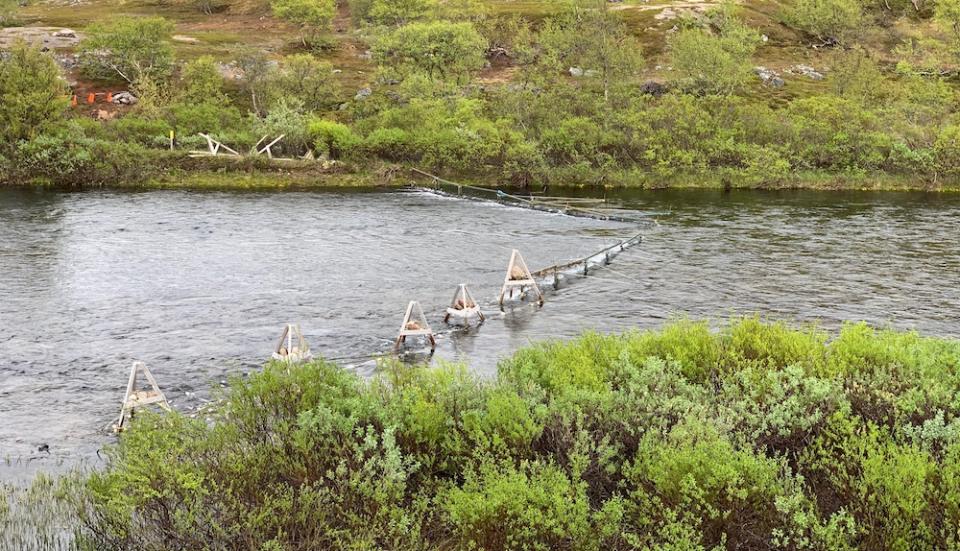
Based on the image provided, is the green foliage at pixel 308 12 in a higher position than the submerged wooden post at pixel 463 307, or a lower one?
higher

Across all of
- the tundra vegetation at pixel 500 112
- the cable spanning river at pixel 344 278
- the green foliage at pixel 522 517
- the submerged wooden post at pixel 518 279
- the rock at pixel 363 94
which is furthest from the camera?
the rock at pixel 363 94

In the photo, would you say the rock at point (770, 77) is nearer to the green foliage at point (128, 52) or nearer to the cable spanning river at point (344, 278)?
the cable spanning river at point (344, 278)

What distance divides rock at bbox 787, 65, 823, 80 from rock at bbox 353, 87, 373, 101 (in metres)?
68.1

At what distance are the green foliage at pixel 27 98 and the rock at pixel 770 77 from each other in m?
94.0

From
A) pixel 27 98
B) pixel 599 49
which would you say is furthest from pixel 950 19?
pixel 27 98

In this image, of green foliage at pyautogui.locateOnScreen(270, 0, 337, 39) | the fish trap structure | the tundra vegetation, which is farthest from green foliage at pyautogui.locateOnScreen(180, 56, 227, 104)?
the fish trap structure

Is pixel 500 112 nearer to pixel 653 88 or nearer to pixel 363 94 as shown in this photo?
pixel 363 94

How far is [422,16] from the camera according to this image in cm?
13175

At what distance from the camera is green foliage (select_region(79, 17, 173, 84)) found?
106 meters

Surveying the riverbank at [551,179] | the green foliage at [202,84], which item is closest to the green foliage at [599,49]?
the riverbank at [551,179]

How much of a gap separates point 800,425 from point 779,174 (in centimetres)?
7159

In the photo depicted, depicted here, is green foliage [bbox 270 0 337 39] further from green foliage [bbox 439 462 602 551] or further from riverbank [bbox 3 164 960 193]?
green foliage [bbox 439 462 602 551]

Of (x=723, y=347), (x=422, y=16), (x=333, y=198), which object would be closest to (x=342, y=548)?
(x=723, y=347)

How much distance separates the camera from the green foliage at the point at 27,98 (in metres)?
76.6
